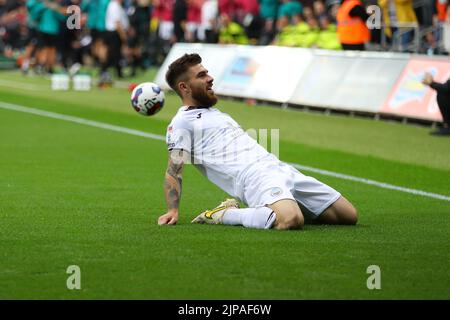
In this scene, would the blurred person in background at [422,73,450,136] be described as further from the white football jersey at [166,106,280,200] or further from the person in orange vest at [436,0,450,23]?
the white football jersey at [166,106,280,200]

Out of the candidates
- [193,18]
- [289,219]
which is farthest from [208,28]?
[289,219]

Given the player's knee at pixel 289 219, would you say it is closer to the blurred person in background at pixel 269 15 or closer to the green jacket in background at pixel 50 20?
the blurred person in background at pixel 269 15

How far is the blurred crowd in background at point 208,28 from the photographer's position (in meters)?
26.6

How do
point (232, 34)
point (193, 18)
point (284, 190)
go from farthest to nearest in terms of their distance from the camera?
point (193, 18), point (232, 34), point (284, 190)

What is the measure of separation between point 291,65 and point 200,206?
14328mm

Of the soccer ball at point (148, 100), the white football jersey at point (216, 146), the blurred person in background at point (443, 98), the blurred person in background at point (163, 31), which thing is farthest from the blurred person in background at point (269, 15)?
the white football jersey at point (216, 146)

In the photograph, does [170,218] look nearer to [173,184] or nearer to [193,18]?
[173,184]

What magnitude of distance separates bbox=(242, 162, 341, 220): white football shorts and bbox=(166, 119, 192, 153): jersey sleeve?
59 centimetres

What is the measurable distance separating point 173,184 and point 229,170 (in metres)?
0.51

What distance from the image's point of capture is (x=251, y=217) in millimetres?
10258

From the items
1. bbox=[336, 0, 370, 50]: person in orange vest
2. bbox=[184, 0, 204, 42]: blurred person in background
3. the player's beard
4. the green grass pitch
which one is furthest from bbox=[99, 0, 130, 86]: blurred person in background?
the player's beard

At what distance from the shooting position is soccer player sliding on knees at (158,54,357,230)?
1020 cm
